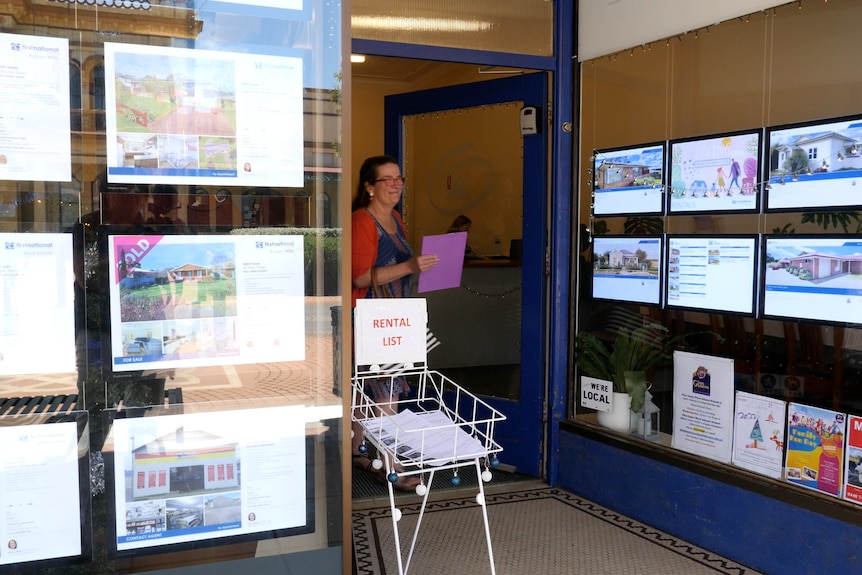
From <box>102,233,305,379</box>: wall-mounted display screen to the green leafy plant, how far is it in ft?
5.95

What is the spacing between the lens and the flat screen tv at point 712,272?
295cm

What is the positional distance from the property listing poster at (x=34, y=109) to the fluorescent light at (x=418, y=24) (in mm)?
1613

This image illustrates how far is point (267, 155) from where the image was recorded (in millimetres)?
Answer: 2182

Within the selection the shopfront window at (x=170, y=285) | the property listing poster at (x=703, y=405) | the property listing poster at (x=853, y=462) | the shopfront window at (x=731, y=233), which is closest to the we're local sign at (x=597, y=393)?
the shopfront window at (x=731, y=233)

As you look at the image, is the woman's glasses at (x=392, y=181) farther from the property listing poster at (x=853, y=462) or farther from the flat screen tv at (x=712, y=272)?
the property listing poster at (x=853, y=462)

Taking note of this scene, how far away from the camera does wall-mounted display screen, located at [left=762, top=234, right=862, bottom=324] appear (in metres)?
2.60

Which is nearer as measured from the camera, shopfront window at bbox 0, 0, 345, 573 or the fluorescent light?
shopfront window at bbox 0, 0, 345, 573

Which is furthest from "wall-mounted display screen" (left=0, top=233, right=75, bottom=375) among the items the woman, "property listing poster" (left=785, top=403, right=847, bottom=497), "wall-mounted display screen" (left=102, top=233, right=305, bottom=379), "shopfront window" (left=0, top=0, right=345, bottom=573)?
"property listing poster" (left=785, top=403, right=847, bottom=497)

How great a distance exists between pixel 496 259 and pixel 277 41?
232 cm

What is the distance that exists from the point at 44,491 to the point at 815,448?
2579 mm

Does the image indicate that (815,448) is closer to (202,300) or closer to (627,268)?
(627,268)

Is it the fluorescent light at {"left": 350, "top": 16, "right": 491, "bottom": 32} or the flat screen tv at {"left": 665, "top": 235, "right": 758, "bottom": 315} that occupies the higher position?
the fluorescent light at {"left": 350, "top": 16, "right": 491, "bottom": 32}

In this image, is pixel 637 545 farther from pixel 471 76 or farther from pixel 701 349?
pixel 471 76

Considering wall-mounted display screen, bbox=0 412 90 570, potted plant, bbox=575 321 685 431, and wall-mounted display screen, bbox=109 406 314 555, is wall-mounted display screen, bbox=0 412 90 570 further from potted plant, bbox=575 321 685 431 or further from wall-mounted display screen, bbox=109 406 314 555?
potted plant, bbox=575 321 685 431
